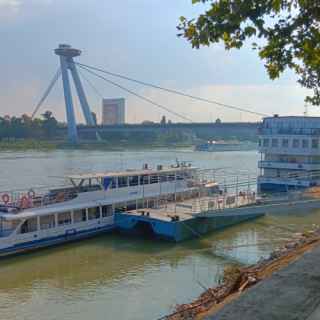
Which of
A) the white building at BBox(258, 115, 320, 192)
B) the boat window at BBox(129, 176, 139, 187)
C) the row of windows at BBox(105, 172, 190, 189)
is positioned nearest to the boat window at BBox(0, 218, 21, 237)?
the row of windows at BBox(105, 172, 190, 189)

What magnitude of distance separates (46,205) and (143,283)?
608 centimetres

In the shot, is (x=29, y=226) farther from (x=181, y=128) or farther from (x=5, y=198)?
(x=181, y=128)

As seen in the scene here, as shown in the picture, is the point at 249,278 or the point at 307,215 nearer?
the point at 249,278

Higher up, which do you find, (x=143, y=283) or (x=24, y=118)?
(x=24, y=118)

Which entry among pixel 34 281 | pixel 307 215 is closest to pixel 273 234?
pixel 307 215

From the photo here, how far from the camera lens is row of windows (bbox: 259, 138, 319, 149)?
3256 centimetres

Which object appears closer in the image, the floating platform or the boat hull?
the boat hull

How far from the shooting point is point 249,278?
30.5 feet

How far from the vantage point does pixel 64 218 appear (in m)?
18.5

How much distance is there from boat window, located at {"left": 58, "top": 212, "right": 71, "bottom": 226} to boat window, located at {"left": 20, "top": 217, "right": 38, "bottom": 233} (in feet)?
3.59

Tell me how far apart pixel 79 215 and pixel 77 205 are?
430 millimetres

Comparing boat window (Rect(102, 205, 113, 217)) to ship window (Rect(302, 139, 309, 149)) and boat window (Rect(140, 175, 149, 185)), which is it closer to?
boat window (Rect(140, 175, 149, 185))

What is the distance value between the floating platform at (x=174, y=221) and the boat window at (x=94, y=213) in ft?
2.78

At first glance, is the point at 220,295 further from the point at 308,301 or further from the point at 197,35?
the point at 197,35
